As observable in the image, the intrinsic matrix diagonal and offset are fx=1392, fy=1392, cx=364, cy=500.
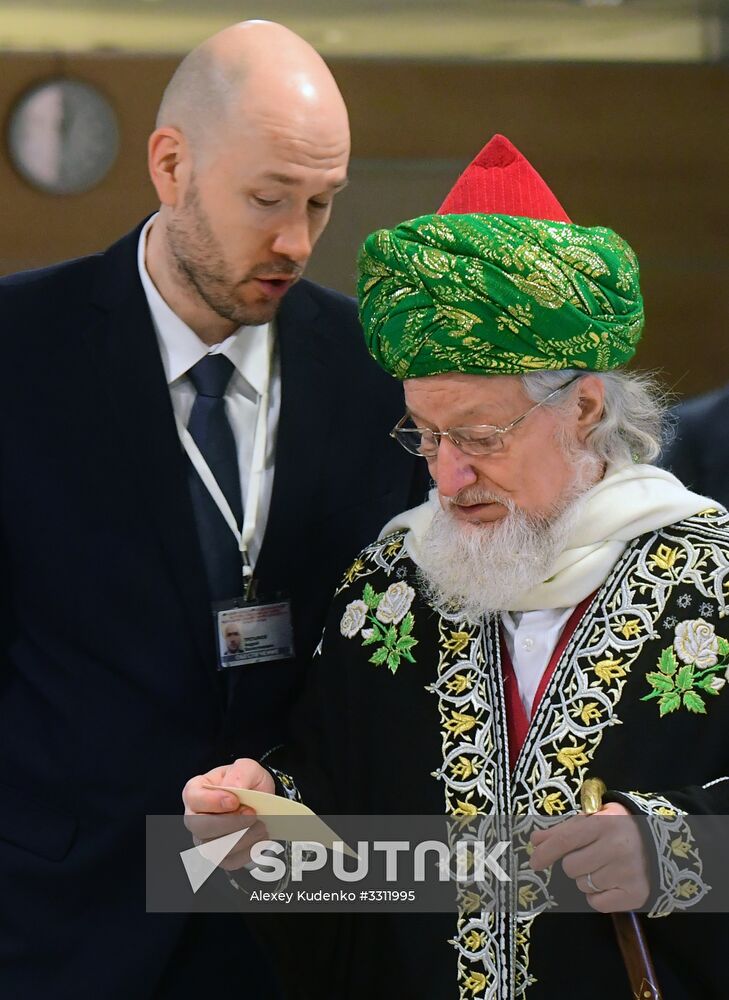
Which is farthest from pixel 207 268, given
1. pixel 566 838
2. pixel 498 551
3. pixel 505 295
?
pixel 566 838

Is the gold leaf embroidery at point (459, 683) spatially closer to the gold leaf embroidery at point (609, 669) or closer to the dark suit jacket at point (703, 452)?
the gold leaf embroidery at point (609, 669)

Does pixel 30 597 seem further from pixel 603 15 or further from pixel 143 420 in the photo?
pixel 603 15

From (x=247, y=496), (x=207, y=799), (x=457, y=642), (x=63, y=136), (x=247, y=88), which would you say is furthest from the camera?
(x=63, y=136)

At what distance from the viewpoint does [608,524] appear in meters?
1.77

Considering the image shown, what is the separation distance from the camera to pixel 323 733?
1959 millimetres

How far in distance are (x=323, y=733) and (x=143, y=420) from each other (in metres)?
0.53

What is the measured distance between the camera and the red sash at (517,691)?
1777mm

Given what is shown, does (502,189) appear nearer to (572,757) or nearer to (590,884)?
(572,757)

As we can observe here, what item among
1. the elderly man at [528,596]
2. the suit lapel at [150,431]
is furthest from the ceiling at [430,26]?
the elderly man at [528,596]

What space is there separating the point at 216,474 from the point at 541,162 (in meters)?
1.41

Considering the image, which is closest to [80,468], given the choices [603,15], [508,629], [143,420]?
[143,420]

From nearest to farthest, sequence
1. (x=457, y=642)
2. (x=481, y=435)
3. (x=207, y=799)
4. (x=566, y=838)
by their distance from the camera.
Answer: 1. (x=566, y=838)
2. (x=207, y=799)
3. (x=481, y=435)
4. (x=457, y=642)

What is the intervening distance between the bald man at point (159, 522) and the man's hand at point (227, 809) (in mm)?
286

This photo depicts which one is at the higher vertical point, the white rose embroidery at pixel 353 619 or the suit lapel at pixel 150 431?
the suit lapel at pixel 150 431
